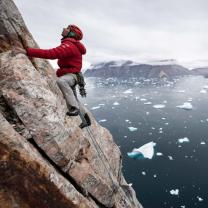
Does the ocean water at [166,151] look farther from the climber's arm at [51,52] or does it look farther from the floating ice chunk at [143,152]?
the climber's arm at [51,52]

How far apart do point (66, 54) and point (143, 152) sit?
112 feet

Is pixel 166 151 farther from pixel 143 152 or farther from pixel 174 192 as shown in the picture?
pixel 174 192

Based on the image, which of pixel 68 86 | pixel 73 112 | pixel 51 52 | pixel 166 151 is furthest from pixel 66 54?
pixel 166 151

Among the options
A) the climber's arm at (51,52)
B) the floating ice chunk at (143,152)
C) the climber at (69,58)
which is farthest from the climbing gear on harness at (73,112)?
the floating ice chunk at (143,152)

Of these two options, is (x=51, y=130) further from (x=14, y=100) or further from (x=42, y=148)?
(x=14, y=100)

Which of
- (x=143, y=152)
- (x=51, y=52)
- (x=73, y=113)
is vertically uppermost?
(x=51, y=52)

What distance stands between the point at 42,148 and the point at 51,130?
0.50 m

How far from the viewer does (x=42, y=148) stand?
16.9 ft

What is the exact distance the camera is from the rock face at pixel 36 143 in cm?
407

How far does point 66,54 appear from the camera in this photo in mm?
5273

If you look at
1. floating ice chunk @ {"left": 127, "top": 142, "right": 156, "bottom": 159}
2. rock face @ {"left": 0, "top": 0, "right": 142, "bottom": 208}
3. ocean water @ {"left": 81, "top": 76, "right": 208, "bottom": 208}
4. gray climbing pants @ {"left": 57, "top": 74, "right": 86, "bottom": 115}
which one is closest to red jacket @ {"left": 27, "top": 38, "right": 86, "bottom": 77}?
gray climbing pants @ {"left": 57, "top": 74, "right": 86, "bottom": 115}

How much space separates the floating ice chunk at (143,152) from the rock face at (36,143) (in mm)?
29499

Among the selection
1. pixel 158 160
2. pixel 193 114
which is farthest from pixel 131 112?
pixel 158 160

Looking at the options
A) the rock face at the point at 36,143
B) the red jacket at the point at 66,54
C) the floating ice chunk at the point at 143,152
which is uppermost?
the red jacket at the point at 66,54
